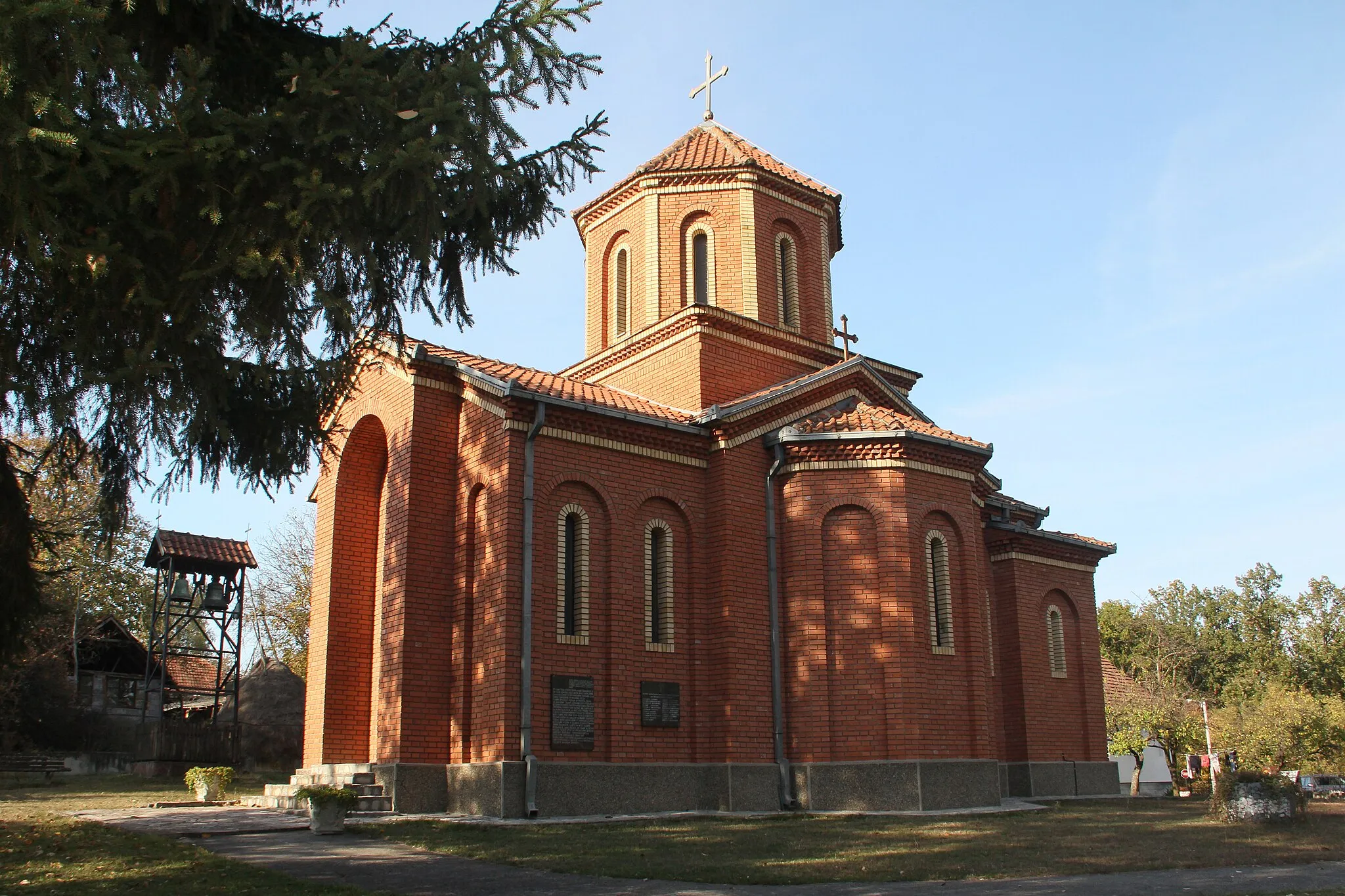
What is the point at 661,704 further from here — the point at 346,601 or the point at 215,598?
the point at 215,598

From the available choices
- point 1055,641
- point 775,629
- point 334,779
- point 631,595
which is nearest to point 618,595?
point 631,595

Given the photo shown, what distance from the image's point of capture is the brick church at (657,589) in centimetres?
1437

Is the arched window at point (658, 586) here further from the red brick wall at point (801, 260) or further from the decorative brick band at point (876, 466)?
the red brick wall at point (801, 260)

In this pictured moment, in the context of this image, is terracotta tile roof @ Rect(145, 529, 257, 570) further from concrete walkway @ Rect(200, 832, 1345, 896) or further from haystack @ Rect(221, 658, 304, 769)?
concrete walkway @ Rect(200, 832, 1345, 896)

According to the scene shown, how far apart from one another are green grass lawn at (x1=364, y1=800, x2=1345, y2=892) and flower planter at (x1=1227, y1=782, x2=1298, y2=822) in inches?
9.3

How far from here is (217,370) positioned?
6926 millimetres

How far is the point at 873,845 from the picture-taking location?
10.6m

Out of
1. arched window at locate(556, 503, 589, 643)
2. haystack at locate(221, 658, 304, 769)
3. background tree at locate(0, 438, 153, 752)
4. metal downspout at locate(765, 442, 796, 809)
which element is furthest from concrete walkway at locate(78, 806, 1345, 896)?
haystack at locate(221, 658, 304, 769)

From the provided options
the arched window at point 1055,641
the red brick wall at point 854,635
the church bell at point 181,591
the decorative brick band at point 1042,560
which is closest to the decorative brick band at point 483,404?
the red brick wall at point 854,635

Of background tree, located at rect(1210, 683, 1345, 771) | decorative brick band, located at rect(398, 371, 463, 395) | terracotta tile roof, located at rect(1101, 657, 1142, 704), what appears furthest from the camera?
background tree, located at rect(1210, 683, 1345, 771)

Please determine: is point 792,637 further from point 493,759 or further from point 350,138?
point 350,138

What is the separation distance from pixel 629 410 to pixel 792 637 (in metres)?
4.08

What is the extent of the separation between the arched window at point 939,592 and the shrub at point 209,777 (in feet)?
35.0

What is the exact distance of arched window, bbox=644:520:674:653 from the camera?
15.6 m
